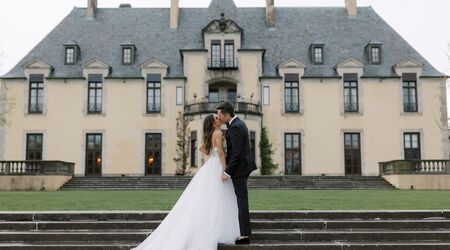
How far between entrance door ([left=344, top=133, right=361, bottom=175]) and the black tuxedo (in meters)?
28.5

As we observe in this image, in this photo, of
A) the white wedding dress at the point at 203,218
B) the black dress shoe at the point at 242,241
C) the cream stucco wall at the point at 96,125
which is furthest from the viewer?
the cream stucco wall at the point at 96,125

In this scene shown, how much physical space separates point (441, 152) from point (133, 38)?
78.1 feet

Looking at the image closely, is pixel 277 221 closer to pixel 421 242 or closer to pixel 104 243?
pixel 421 242

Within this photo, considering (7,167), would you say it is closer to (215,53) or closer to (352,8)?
(215,53)

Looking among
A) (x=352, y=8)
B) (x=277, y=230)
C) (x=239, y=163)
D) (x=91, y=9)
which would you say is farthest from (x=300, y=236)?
(x=91, y=9)

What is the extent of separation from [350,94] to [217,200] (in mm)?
29494

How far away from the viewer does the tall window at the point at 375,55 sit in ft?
120

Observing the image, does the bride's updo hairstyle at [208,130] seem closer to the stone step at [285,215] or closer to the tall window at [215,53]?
the stone step at [285,215]

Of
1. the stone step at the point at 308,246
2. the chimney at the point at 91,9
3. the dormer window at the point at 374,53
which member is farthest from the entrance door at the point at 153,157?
the stone step at the point at 308,246

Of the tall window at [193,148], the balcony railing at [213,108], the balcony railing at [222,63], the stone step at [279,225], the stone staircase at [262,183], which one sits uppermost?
the balcony railing at [222,63]

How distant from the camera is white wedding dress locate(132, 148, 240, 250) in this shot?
773 centimetres

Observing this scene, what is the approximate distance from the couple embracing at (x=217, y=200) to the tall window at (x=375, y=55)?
30.6 m

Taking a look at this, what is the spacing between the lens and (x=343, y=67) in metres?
35.6

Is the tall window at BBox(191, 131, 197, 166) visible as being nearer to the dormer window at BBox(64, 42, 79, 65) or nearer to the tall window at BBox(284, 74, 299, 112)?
the tall window at BBox(284, 74, 299, 112)
